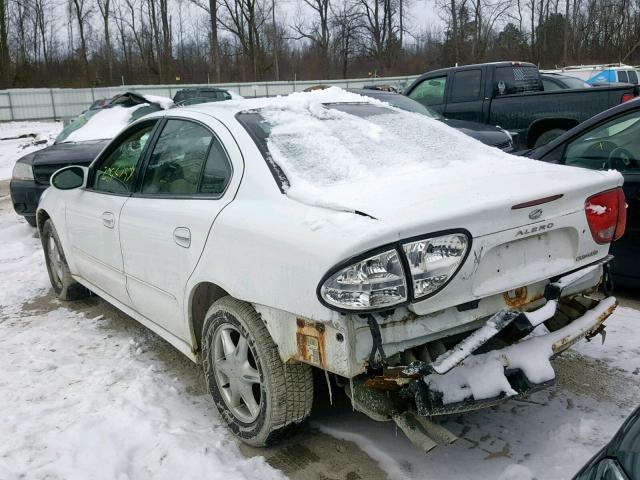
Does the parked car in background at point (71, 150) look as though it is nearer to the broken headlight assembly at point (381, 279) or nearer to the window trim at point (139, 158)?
the window trim at point (139, 158)

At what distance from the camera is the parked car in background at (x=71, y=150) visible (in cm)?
752

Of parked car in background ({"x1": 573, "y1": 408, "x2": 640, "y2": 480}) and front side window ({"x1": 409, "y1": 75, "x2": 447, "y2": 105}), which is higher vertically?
front side window ({"x1": 409, "y1": 75, "x2": 447, "y2": 105})

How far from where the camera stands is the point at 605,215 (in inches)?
114

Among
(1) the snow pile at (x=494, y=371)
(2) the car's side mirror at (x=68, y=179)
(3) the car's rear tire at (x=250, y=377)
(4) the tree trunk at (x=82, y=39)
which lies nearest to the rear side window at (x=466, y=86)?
(2) the car's side mirror at (x=68, y=179)

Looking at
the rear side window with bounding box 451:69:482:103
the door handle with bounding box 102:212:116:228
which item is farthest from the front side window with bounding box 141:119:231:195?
the rear side window with bounding box 451:69:482:103

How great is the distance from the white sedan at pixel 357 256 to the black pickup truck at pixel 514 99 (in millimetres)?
5529

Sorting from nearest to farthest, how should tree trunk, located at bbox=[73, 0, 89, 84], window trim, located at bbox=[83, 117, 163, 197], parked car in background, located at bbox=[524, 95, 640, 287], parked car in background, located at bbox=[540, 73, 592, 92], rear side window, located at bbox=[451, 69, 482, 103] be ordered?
window trim, located at bbox=[83, 117, 163, 197]
parked car in background, located at bbox=[524, 95, 640, 287]
rear side window, located at bbox=[451, 69, 482, 103]
parked car in background, located at bbox=[540, 73, 592, 92]
tree trunk, located at bbox=[73, 0, 89, 84]

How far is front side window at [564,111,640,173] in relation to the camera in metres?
4.43

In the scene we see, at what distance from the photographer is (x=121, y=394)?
342cm

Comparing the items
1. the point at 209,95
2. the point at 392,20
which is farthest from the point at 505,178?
the point at 392,20

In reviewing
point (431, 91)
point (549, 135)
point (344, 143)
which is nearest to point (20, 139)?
point (431, 91)

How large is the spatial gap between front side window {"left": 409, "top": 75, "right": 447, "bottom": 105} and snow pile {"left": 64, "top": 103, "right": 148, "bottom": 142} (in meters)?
4.69

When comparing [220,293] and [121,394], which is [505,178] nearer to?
[220,293]

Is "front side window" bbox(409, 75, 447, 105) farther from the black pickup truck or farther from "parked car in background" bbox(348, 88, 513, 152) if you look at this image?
"parked car in background" bbox(348, 88, 513, 152)
